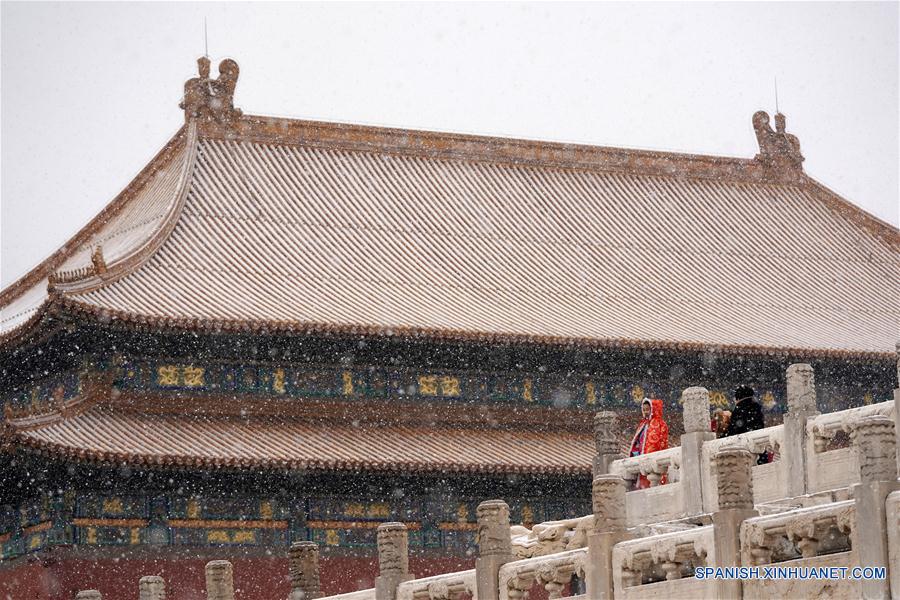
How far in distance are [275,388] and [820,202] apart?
46.8 feet

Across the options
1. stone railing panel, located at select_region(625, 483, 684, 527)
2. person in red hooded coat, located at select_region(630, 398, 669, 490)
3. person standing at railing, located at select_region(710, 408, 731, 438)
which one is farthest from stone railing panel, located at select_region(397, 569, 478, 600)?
person standing at railing, located at select_region(710, 408, 731, 438)

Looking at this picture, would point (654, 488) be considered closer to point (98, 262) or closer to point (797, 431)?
point (797, 431)

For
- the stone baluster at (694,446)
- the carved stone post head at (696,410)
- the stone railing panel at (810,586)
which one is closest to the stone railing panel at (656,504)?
the stone baluster at (694,446)

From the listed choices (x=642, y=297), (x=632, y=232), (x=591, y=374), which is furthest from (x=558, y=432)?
(x=632, y=232)

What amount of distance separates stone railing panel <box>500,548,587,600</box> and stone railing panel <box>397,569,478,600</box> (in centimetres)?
45

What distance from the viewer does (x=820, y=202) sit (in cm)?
3888

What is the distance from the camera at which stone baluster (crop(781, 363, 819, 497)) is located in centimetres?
1738

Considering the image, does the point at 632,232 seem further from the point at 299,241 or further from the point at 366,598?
the point at 366,598

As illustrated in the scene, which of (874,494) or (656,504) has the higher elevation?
(656,504)

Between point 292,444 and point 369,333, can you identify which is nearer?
point 292,444

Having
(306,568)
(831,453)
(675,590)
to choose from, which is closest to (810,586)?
(675,590)

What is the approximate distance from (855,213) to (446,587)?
24.6 metres

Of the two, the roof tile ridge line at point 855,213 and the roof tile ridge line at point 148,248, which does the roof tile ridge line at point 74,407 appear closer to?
the roof tile ridge line at point 148,248

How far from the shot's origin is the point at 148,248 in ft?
101
